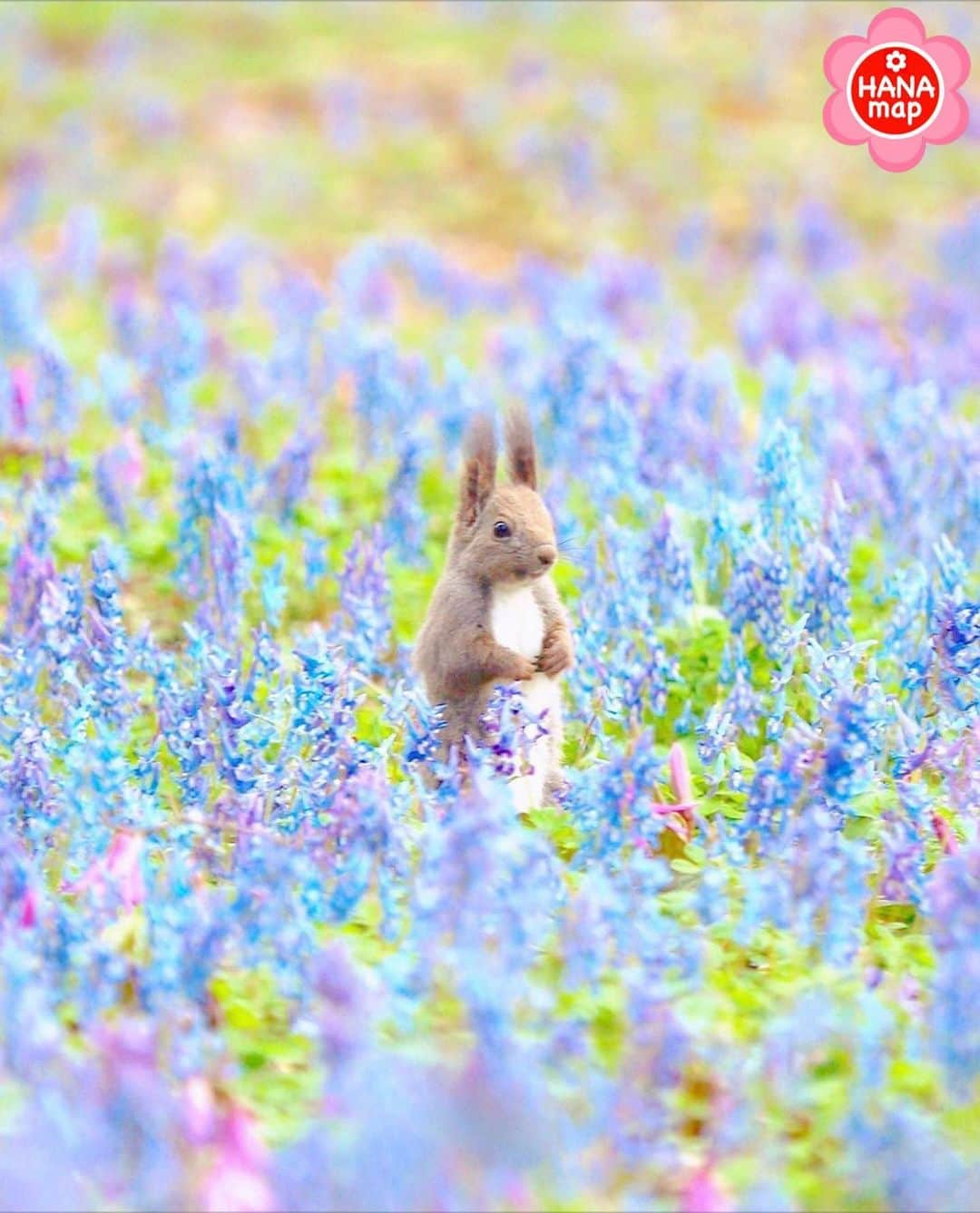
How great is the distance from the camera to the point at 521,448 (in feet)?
16.0

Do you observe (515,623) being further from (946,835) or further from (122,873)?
(122,873)

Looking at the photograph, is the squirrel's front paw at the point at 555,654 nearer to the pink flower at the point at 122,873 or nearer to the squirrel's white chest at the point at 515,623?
the squirrel's white chest at the point at 515,623

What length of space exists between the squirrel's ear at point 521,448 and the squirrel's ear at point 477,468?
7cm

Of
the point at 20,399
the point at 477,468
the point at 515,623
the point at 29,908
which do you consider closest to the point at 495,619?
the point at 515,623

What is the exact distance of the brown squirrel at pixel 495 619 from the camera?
4656 mm

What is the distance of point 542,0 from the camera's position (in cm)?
1762

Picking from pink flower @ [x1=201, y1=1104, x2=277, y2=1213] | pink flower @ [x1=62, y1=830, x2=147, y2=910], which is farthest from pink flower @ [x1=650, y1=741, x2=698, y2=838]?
pink flower @ [x1=201, y1=1104, x2=277, y2=1213]

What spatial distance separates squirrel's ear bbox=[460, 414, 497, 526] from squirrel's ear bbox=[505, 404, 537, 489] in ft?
0.23

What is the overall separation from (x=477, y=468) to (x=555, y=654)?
0.47 meters

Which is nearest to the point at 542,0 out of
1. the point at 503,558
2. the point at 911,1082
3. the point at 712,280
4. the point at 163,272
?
the point at 712,280

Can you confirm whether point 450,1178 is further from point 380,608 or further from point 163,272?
point 163,272

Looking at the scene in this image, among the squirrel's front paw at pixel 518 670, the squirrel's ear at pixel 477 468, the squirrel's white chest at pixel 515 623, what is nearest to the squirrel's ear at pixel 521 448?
the squirrel's ear at pixel 477 468

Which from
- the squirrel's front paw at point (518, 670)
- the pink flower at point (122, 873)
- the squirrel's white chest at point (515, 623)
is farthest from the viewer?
the squirrel's white chest at point (515, 623)

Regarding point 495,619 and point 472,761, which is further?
point 495,619
